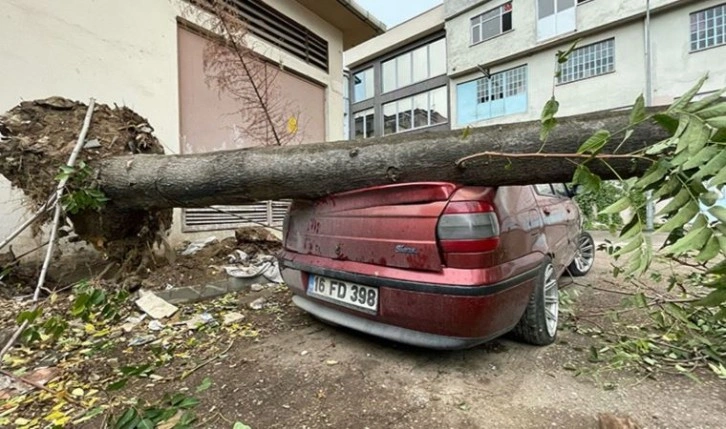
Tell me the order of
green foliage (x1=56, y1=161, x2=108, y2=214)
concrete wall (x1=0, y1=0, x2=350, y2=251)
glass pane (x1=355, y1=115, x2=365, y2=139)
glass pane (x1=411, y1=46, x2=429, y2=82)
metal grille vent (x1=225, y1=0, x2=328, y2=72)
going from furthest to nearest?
glass pane (x1=355, y1=115, x2=365, y2=139) < glass pane (x1=411, y1=46, x2=429, y2=82) < metal grille vent (x1=225, y1=0, x2=328, y2=72) < concrete wall (x1=0, y1=0, x2=350, y2=251) < green foliage (x1=56, y1=161, x2=108, y2=214)

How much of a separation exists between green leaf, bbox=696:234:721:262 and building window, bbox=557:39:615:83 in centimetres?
1486

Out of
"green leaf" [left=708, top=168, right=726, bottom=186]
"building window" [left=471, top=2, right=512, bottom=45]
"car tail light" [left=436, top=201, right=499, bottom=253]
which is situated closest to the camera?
"green leaf" [left=708, top=168, right=726, bottom=186]

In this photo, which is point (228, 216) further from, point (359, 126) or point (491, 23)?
point (359, 126)

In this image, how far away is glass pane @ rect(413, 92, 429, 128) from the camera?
21.3m

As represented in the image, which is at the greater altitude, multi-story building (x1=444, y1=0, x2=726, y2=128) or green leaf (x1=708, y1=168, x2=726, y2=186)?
multi-story building (x1=444, y1=0, x2=726, y2=128)

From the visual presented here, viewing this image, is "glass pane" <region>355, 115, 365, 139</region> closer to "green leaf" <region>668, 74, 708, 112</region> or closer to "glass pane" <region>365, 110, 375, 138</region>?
"glass pane" <region>365, 110, 375, 138</region>

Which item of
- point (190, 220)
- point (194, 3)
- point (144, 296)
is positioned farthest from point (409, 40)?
point (144, 296)

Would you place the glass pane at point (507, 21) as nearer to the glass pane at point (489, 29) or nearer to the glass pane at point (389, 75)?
the glass pane at point (489, 29)

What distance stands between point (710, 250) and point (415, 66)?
22.8 m

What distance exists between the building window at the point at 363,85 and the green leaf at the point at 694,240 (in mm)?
24840

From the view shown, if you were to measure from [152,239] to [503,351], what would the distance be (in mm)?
3474

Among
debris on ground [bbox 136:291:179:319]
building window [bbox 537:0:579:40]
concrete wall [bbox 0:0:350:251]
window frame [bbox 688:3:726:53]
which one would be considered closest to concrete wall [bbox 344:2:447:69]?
building window [bbox 537:0:579:40]

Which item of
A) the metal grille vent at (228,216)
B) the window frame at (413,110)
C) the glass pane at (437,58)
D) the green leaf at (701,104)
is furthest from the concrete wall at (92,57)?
the glass pane at (437,58)

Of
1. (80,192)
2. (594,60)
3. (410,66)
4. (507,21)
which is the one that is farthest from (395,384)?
(410,66)
